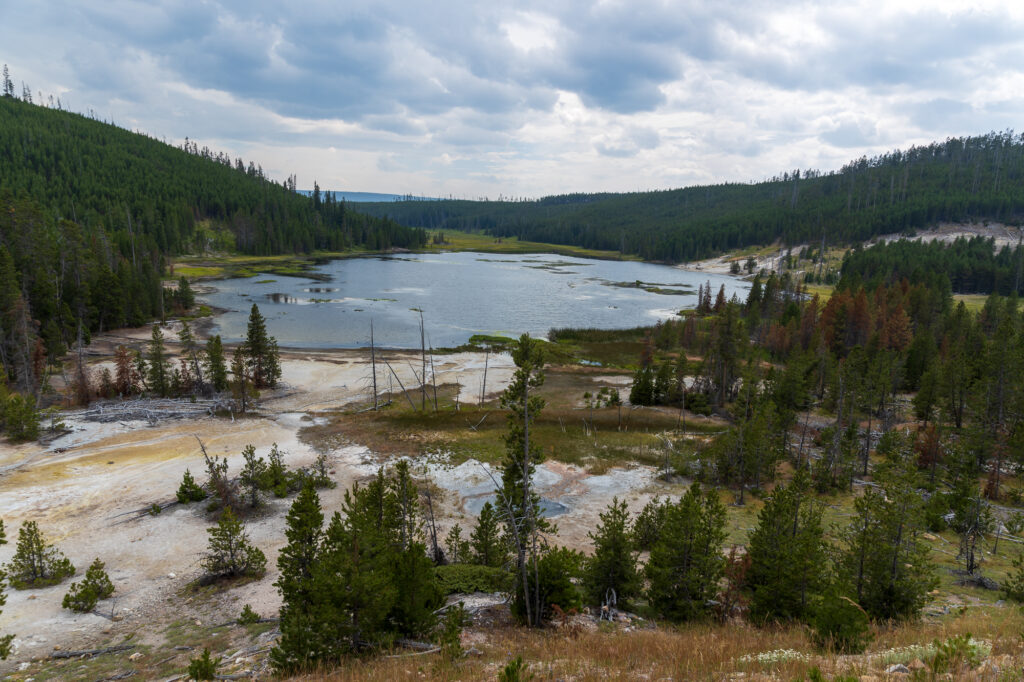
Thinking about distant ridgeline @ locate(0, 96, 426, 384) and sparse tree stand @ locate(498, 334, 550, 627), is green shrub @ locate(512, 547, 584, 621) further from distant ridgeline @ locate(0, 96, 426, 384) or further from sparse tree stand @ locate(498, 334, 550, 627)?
distant ridgeline @ locate(0, 96, 426, 384)

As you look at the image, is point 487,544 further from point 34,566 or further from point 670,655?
point 34,566

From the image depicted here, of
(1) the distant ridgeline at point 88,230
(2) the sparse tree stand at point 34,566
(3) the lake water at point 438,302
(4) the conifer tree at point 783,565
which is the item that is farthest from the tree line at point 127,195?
(4) the conifer tree at point 783,565

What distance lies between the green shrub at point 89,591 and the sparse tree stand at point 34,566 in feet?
5.88

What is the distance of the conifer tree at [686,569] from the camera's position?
16094 mm

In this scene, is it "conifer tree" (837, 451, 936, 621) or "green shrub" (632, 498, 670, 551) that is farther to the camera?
"green shrub" (632, 498, 670, 551)

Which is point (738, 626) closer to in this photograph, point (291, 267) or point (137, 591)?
point (137, 591)

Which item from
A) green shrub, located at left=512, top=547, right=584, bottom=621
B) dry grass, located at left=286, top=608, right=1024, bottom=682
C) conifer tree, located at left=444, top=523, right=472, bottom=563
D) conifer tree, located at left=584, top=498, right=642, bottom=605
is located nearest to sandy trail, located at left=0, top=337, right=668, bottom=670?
conifer tree, located at left=444, top=523, right=472, bottom=563

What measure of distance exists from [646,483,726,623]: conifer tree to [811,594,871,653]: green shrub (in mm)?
3703

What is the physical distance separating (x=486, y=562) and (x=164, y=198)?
19368 cm

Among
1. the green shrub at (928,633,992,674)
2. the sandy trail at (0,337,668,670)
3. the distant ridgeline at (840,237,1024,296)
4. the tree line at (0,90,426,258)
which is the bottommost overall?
the sandy trail at (0,337,668,670)

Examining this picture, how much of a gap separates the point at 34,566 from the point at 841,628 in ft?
88.4

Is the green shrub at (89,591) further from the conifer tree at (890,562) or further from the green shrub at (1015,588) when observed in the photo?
the green shrub at (1015,588)

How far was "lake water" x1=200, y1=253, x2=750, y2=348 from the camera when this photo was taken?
84125mm

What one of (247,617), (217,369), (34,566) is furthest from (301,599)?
(217,369)
